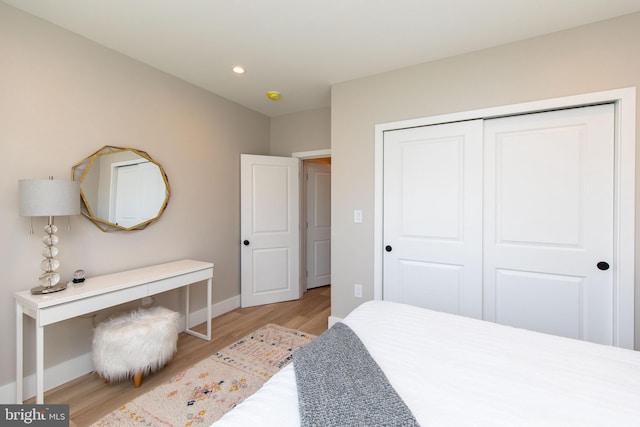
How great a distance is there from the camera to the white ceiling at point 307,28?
1.76 metres

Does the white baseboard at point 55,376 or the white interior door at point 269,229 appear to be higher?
the white interior door at point 269,229

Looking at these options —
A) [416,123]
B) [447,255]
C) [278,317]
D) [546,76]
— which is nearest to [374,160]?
[416,123]

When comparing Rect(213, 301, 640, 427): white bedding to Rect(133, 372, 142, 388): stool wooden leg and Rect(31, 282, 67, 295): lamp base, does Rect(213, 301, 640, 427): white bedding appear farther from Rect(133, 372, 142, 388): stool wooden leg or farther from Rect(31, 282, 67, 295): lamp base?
Rect(31, 282, 67, 295): lamp base

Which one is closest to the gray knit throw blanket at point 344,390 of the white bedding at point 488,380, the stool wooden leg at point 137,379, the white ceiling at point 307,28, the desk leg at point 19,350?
the white bedding at point 488,380

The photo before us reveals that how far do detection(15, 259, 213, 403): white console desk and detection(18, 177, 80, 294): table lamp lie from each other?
11cm

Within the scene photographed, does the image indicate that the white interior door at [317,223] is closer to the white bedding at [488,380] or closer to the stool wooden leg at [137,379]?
the stool wooden leg at [137,379]

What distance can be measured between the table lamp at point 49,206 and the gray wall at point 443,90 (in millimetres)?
2058

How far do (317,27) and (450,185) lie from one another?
5.31 ft

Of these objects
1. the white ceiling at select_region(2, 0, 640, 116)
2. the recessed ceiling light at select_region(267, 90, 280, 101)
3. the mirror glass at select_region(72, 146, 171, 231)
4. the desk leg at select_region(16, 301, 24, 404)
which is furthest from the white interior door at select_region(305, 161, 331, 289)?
the desk leg at select_region(16, 301, 24, 404)

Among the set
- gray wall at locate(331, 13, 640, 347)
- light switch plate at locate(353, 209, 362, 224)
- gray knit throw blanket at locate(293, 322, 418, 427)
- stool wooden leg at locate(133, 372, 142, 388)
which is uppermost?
gray wall at locate(331, 13, 640, 347)

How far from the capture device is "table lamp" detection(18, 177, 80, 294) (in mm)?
1668

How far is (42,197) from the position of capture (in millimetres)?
1674

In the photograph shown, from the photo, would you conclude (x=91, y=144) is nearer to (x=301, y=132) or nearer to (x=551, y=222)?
(x=301, y=132)

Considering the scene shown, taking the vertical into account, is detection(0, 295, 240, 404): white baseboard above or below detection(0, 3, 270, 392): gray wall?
below
